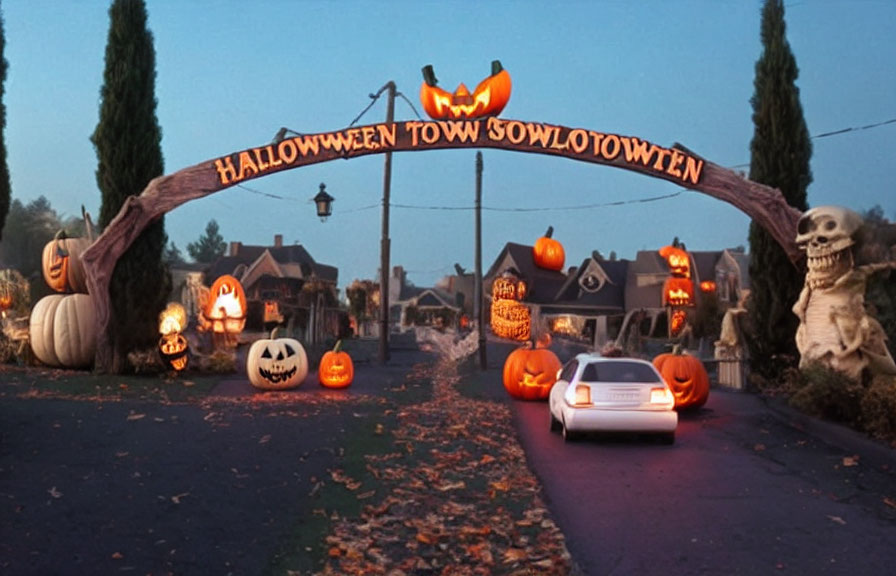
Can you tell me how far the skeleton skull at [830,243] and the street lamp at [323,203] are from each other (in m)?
11.6

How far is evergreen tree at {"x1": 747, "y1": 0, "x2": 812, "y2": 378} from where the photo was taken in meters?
16.7

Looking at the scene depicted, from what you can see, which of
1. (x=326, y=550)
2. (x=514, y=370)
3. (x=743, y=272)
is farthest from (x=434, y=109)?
(x=743, y=272)

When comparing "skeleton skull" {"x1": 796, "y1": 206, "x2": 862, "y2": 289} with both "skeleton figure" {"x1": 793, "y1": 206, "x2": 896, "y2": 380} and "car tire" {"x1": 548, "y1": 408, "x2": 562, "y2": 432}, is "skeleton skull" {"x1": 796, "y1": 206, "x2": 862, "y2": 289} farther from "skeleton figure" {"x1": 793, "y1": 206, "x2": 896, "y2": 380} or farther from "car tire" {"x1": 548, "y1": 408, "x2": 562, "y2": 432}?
"car tire" {"x1": 548, "y1": 408, "x2": 562, "y2": 432}

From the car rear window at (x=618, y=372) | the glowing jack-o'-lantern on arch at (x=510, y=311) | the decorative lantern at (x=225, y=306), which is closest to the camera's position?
the car rear window at (x=618, y=372)

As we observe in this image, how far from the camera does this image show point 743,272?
167 ft

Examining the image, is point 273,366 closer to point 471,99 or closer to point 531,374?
point 531,374

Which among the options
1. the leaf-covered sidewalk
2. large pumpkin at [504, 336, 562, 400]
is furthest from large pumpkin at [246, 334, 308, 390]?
the leaf-covered sidewalk

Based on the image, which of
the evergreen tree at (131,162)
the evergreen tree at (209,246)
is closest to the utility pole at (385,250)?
the evergreen tree at (131,162)

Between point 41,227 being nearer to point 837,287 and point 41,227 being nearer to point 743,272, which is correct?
point 743,272

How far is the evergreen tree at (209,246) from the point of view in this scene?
113 m

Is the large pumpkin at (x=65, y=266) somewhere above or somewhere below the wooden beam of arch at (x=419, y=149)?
below

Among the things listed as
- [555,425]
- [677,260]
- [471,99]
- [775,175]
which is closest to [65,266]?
[471,99]

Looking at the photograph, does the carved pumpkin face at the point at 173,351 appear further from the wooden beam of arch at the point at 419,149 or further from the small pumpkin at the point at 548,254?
the small pumpkin at the point at 548,254

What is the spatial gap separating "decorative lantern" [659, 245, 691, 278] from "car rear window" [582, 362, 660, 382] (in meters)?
20.9
